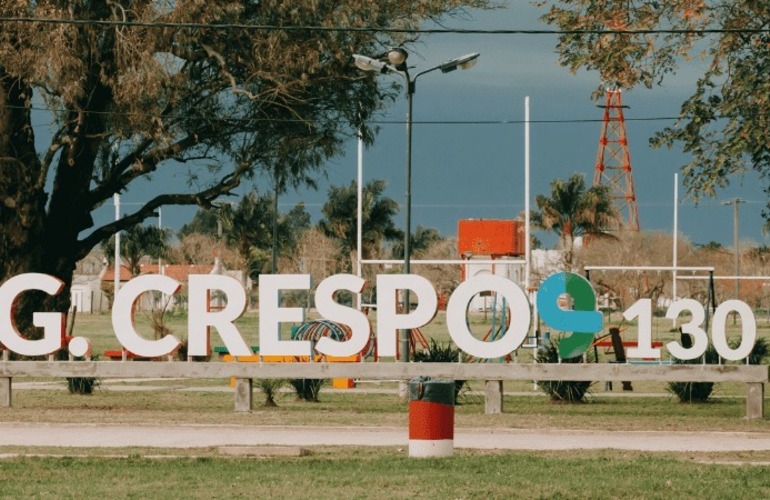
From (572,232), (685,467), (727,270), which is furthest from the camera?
(727,270)

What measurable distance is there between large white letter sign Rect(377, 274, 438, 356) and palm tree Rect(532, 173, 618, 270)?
53.6 m

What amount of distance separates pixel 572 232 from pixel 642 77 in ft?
182

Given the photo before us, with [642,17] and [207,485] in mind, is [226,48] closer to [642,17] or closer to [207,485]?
[642,17]

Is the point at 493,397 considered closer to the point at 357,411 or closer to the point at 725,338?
the point at 357,411

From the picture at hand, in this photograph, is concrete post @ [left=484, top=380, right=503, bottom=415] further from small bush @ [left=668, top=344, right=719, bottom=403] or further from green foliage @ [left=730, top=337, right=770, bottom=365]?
green foliage @ [left=730, top=337, right=770, bottom=365]

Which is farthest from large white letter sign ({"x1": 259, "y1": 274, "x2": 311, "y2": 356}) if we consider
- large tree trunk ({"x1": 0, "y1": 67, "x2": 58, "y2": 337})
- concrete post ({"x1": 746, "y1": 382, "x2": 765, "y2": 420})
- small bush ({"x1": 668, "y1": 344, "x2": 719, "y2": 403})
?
large tree trunk ({"x1": 0, "y1": 67, "x2": 58, "y2": 337})

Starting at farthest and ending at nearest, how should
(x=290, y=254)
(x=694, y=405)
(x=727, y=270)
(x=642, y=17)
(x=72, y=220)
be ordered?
(x=727, y=270) → (x=290, y=254) → (x=72, y=220) → (x=694, y=405) → (x=642, y=17)

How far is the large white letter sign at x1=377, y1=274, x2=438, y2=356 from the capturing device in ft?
86.1

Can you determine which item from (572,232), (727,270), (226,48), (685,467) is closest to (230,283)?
(226,48)

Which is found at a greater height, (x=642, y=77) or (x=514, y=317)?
(x=642, y=77)

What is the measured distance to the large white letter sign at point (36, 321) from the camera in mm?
26953

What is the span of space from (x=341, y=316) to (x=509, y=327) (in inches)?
123

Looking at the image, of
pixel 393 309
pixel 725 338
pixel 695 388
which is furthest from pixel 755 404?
pixel 393 309

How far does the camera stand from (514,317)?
26078 millimetres
